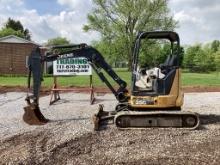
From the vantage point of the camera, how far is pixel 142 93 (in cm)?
1137

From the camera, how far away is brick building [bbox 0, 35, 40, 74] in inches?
1761

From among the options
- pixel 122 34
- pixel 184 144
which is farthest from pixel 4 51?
pixel 184 144

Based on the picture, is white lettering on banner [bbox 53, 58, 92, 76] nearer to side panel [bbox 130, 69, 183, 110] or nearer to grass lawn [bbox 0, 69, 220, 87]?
grass lawn [bbox 0, 69, 220, 87]

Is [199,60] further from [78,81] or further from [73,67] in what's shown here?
[73,67]

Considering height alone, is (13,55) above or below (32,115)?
above

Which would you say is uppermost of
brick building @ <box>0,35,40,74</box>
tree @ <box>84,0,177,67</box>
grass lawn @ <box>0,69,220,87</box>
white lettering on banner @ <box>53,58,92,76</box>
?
tree @ <box>84,0,177,67</box>

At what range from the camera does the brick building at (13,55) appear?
44.7 m

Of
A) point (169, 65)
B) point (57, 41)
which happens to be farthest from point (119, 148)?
point (57, 41)

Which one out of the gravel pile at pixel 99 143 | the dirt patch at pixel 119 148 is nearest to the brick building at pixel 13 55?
the gravel pile at pixel 99 143

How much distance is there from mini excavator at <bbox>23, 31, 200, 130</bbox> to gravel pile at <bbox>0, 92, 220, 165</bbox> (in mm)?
342

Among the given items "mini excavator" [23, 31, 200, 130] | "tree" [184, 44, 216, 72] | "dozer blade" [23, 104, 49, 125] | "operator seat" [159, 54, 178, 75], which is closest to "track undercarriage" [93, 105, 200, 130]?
"mini excavator" [23, 31, 200, 130]

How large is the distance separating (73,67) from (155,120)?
7291 millimetres

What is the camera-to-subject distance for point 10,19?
92562 millimetres

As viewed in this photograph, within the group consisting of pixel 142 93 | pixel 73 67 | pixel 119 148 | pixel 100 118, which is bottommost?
pixel 119 148
